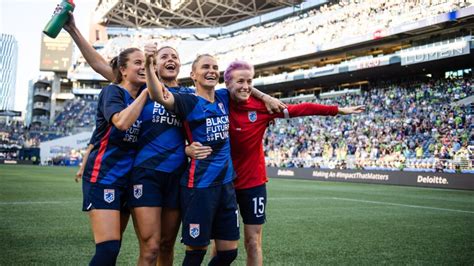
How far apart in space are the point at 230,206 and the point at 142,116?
1.03 meters

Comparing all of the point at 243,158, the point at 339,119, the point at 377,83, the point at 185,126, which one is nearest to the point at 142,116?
the point at 185,126

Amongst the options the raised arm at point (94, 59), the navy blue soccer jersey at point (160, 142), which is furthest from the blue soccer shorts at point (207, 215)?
the raised arm at point (94, 59)

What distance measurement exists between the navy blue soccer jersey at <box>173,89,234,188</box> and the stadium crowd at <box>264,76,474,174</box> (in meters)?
20.1

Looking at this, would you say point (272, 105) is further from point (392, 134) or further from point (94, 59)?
point (392, 134)

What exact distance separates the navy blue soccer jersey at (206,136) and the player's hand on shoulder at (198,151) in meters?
0.04

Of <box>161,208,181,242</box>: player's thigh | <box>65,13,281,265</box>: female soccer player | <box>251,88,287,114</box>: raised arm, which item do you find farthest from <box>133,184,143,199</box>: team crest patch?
<box>251,88,287,114</box>: raised arm

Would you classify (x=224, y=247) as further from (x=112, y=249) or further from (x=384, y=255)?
(x=384, y=255)

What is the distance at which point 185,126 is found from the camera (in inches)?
146

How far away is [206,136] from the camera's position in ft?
12.0

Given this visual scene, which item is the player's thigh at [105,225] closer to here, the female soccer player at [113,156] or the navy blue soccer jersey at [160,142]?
the female soccer player at [113,156]

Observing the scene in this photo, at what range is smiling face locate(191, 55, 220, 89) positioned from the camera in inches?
147

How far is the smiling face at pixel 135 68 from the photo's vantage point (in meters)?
3.71

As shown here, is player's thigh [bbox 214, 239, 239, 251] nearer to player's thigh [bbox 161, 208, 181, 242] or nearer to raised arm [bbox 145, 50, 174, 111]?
player's thigh [bbox 161, 208, 181, 242]

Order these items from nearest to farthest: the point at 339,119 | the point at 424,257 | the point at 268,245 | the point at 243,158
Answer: the point at 243,158 < the point at 424,257 < the point at 268,245 < the point at 339,119
